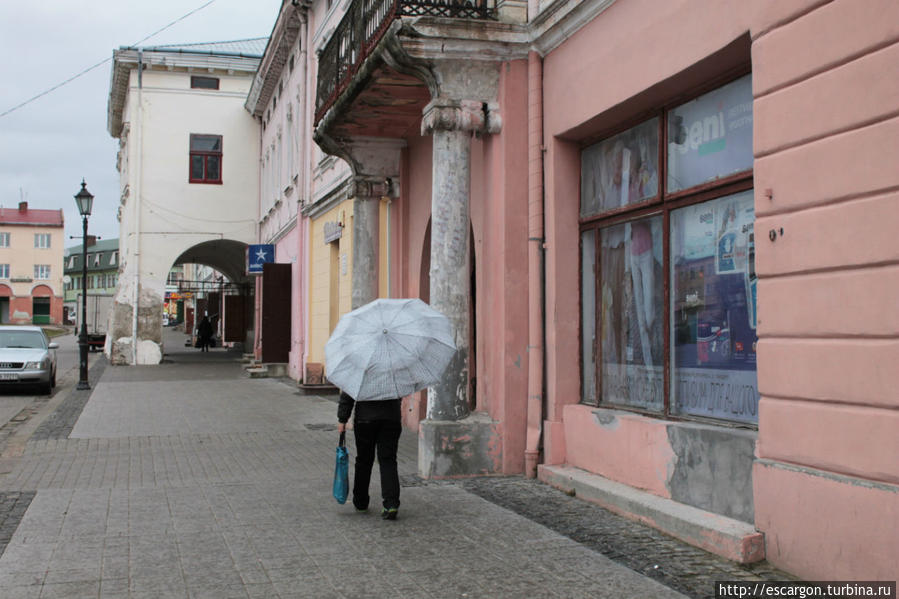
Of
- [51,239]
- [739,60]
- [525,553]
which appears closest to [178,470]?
[525,553]

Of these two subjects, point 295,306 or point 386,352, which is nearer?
point 386,352

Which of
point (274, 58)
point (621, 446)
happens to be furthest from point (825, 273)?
point (274, 58)

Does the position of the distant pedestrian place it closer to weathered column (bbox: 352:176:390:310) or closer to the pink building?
weathered column (bbox: 352:176:390:310)

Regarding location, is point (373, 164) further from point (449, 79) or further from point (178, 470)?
point (178, 470)

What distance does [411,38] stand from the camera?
8688mm

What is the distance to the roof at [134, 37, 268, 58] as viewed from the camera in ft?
98.4

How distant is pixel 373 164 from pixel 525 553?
27.0ft

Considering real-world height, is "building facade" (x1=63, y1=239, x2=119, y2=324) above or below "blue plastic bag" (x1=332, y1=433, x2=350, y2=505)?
above

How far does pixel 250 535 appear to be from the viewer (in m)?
6.30

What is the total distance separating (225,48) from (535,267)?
26.6 m

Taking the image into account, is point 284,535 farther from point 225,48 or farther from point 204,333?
point 204,333

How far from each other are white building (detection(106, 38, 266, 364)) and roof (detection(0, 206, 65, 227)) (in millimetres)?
65169

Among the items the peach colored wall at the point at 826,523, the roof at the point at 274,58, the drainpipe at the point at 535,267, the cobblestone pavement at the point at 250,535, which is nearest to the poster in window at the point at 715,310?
the peach colored wall at the point at 826,523

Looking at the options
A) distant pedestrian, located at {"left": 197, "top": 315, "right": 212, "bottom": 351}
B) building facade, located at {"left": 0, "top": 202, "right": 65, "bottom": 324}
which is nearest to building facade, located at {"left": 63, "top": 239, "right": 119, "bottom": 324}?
building facade, located at {"left": 0, "top": 202, "right": 65, "bottom": 324}
